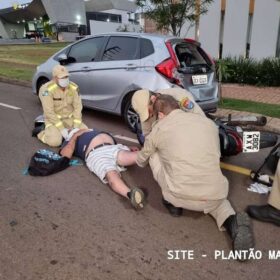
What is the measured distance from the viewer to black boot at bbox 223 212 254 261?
8.59 feet

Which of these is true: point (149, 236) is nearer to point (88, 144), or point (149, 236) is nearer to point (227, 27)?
point (88, 144)

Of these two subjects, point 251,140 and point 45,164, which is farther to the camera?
point 45,164

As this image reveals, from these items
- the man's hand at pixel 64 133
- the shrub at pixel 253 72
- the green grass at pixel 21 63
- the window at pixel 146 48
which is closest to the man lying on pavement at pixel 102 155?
the man's hand at pixel 64 133

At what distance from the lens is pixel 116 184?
3557mm

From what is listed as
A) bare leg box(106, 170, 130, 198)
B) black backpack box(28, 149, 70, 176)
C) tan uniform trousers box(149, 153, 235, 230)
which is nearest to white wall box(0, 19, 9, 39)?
black backpack box(28, 149, 70, 176)

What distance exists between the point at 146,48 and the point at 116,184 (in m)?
2.94

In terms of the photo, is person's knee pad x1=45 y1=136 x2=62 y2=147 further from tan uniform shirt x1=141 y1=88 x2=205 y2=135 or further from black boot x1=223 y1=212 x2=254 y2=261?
black boot x1=223 y1=212 x2=254 y2=261

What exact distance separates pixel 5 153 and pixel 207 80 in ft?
11.1

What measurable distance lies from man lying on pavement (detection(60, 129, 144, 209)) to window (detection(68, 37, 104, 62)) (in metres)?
2.56

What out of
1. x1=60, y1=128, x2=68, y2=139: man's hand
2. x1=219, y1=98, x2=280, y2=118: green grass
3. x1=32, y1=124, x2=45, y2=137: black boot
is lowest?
x1=219, y1=98, x2=280, y2=118: green grass

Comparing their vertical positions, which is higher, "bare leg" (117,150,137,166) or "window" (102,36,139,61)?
"window" (102,36,139,61)

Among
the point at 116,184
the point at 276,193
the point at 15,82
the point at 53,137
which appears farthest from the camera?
the point at 15,82

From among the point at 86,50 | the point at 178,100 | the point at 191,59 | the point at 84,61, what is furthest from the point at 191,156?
the point at 86,50

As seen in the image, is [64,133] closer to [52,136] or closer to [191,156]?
[52,136]
